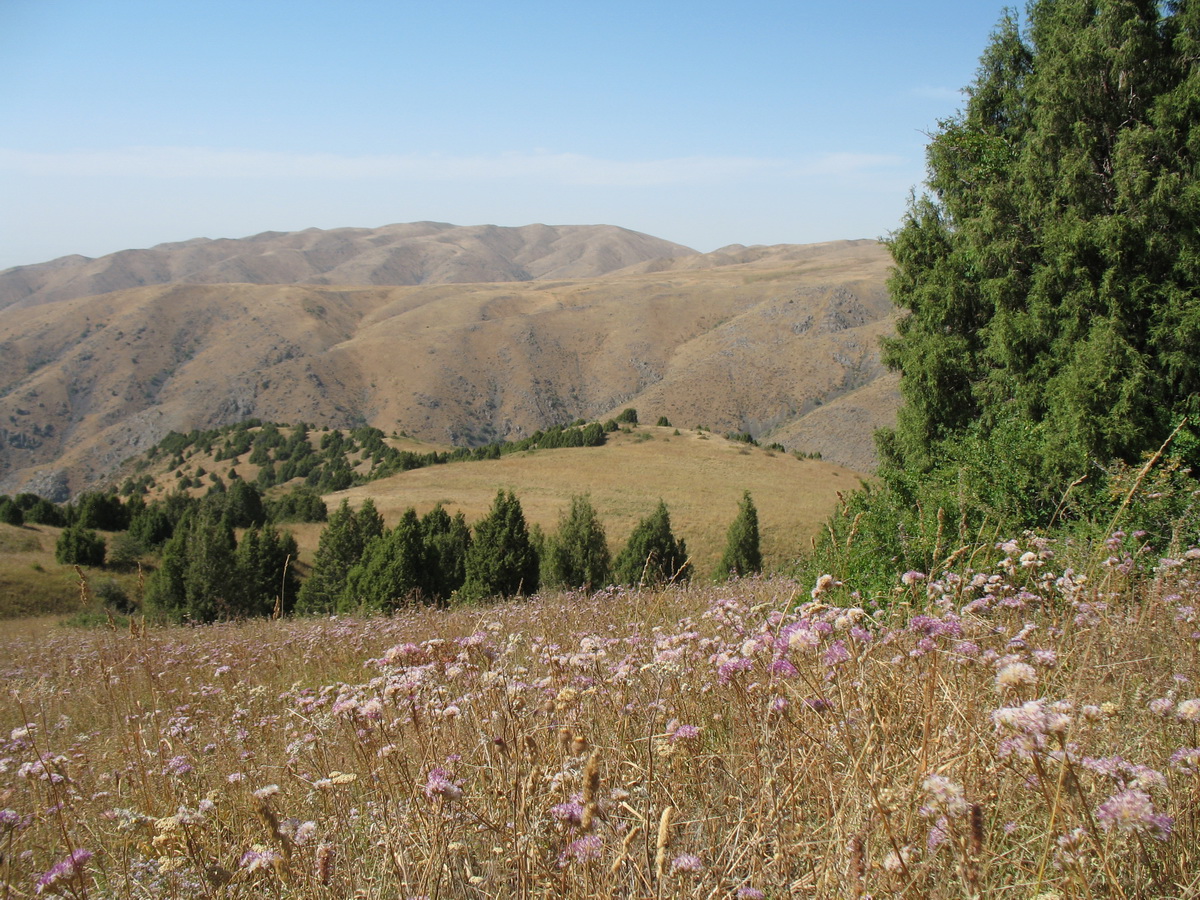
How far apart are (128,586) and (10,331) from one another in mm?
174985

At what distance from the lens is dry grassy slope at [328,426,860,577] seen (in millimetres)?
47812

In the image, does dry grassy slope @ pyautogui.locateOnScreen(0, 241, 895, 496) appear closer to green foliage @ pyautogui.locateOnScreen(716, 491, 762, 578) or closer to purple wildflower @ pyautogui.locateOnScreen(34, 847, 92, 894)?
green foliage @ pyautogui.locateOnScreen(716, 491, 762, 578)

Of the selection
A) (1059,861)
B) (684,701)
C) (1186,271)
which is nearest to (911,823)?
(1059,861)

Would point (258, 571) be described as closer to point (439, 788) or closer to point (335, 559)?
point (335, 559)

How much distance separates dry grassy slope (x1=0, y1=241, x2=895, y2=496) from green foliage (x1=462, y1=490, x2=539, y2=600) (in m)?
75.1

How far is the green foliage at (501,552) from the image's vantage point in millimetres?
29250

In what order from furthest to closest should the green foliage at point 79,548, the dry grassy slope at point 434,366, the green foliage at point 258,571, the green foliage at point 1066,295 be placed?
the dry grassy slope at point 434,366 → the green foliage at point 79,548 → the green foliage at point 258,571 → the green foliage at point 1066,295

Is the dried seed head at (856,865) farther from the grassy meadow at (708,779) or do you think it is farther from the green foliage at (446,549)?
the green foliage at (446,549)

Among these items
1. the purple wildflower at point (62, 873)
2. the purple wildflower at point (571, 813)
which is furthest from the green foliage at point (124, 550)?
the purple wildflower at point (571, 813)

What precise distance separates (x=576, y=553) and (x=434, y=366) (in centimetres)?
12234

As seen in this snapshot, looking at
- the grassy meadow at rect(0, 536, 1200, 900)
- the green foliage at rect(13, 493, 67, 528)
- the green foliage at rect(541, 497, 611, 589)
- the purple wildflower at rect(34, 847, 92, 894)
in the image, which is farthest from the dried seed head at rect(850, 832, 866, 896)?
the green foliage at rect(13, 493, 67, 528)

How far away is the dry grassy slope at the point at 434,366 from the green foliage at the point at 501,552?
75.1 meters

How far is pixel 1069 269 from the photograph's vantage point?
1113cm

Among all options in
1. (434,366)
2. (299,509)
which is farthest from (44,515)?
(434,366)
